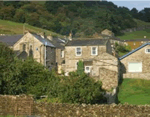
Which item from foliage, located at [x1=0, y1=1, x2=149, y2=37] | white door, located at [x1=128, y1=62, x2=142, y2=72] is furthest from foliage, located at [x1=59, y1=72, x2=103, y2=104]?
foliage, located at [x1=0, y1=1, x2=149, y2=37]

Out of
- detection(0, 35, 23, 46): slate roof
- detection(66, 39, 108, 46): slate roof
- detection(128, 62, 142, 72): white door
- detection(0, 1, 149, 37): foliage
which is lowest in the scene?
detection(128, 62, 142, 72): white door

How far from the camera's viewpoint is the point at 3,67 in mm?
31516

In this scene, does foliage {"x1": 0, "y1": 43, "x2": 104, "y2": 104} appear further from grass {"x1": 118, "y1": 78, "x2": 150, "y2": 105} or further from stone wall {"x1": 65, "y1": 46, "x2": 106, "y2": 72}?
stone wall {"x1": 65, "y1": 46, "x2": 106, "y2": 72}

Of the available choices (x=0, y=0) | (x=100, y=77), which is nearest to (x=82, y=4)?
(x=0, y=0)

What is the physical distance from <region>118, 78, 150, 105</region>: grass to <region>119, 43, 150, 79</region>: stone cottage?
254 centimetres

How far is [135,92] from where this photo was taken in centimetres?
3328

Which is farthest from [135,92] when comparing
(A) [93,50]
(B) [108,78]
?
(A) [93,50]

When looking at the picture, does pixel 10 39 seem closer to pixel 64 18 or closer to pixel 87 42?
pixel 87 42

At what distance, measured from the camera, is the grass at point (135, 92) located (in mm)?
29739

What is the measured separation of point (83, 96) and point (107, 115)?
7.68 meters

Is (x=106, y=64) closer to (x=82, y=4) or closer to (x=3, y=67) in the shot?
(x=3, y=67)

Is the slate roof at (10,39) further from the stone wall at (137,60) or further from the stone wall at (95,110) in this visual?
the stone wall at (95,110)

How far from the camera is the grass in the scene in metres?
29.7

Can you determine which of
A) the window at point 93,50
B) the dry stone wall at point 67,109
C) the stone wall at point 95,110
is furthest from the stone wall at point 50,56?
the stone wall at point 95,110
